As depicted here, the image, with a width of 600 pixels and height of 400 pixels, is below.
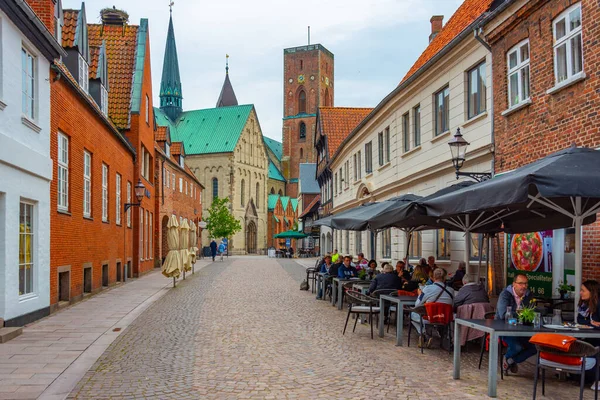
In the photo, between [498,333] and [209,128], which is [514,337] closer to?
[498,333]

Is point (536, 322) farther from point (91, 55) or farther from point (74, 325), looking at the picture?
point (91, 55)

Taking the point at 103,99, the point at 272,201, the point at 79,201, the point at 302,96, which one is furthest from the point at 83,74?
the point at 302,96

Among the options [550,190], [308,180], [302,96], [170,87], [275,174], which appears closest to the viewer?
[550,190]

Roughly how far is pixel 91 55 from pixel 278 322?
13678 mm

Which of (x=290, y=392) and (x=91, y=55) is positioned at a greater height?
(x=91, y=55)

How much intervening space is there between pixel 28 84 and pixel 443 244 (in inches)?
447

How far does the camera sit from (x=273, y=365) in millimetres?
7918

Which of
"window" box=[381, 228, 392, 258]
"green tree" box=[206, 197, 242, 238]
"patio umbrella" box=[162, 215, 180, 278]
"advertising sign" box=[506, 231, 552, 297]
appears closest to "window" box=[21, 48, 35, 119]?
"patio umbrella" box=[162, 215, 180, 278]

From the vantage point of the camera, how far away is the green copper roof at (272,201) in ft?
298

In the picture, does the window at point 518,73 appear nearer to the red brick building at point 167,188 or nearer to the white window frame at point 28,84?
the white window frame at point 28,84

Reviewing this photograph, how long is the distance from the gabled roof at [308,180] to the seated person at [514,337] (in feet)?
200

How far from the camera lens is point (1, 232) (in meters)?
10.2

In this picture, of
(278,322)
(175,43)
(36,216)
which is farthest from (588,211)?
(175,43)

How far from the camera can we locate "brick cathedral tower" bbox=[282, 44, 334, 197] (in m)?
96.0
